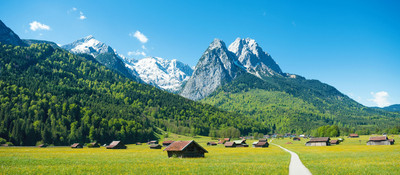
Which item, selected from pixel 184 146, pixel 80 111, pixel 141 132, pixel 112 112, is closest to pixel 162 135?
pixel 141 132

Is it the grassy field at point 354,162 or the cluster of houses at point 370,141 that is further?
the cluster of houses at point 370,141

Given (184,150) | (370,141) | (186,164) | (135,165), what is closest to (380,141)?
(370,141)

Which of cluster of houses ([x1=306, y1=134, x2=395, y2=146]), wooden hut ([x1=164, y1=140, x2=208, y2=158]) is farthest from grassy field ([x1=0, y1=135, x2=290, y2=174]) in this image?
cluster of houses ([x1=306, y1=134, x2=395, y2=146])

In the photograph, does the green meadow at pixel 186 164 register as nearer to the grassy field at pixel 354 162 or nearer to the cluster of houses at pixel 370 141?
the grassy field at pixel 354 162

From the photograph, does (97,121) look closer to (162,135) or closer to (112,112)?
(112,112)

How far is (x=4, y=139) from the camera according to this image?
3971 inches

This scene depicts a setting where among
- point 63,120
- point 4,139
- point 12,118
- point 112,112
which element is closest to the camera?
point 4,139

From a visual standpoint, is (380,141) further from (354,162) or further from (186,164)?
(186,164)

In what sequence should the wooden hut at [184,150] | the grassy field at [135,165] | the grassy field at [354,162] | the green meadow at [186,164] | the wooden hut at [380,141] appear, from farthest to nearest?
the wooden hut at [380,141] → the wooden hut at [184,150] → the grassy field at [354,162] → the green meadow at [186,164] → the grassy field at [135,165]

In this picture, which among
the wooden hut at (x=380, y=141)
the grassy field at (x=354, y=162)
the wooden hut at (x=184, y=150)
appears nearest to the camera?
the grassy field at (x=354, y=162)

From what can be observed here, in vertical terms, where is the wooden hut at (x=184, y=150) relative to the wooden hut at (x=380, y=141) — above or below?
above

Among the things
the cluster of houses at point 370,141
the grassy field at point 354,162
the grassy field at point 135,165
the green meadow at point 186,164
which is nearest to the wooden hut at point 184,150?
the grassy field at point 135,165

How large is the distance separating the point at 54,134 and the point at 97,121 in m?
30.9

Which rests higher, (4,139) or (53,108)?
(53,108)
